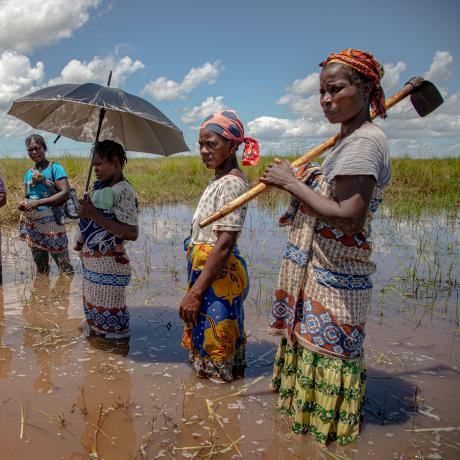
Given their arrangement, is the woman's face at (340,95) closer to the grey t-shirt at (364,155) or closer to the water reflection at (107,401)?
the grey t-shirt at (364,155)

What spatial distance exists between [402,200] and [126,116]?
31.1ft

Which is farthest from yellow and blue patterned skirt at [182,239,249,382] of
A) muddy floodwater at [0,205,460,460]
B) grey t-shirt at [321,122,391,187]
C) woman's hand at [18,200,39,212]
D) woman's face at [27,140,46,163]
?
woman's face at [27,140,46,163]

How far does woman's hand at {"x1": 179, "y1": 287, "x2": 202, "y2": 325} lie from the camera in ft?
8.79

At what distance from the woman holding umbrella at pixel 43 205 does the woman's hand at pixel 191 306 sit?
2.86 m

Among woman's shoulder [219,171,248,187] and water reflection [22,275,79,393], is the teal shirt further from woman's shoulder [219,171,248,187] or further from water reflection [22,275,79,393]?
woman's shoulder [219,171,248,187]

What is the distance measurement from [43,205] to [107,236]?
2.08 metres

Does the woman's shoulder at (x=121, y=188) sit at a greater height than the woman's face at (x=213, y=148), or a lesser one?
lesser

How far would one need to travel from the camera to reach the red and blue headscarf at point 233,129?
2.60 m

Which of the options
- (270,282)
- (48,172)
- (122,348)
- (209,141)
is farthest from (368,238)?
(48,172)

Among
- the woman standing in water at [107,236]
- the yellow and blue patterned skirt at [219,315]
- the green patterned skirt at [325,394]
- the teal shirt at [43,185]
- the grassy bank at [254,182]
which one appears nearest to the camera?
the green patterned skirt at [325,394]

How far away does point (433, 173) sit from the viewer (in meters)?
13.7

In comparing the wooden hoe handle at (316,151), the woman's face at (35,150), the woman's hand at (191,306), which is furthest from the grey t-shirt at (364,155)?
the woman's face at (35,150)

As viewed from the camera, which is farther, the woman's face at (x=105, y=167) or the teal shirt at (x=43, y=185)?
the teal shirt at (x=43, y=185)

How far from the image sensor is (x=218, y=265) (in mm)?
2602
